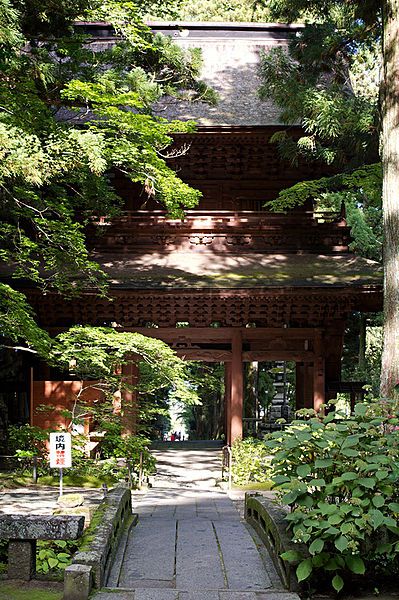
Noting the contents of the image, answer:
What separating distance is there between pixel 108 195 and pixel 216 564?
8006 mm

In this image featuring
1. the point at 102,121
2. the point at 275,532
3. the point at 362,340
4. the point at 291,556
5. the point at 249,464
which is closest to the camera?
the point at 291,556

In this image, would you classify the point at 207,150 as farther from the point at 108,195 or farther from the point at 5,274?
the point at 5,274

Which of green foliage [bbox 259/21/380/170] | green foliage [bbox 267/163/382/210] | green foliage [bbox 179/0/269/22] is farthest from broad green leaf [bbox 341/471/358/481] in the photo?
green foliage [bbox 179/0/269/22]

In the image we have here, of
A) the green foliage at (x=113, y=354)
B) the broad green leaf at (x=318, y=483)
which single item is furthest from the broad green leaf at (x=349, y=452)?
the green foliage at (x=113, y=354)

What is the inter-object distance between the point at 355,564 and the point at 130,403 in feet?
29.1

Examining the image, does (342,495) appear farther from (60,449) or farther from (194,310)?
(194,310)

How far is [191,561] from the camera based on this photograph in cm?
655

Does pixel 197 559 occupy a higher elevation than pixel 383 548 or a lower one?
lower

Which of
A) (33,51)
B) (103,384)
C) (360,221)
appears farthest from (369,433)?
(360,221)

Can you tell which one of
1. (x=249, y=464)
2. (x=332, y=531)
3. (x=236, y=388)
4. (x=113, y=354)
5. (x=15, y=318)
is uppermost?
(x=15, y=318)

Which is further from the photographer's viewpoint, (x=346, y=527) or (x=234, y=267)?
(x=234, y=267)

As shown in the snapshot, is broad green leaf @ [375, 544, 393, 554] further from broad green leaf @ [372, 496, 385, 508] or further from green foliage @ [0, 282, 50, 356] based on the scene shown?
green foliage @ [0, 282, 50, 356]

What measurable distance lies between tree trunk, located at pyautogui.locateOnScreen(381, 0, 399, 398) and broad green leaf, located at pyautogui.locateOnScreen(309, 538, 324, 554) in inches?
134

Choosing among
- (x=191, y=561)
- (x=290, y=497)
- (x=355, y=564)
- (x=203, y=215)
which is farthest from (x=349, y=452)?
(x=203, y=215)
